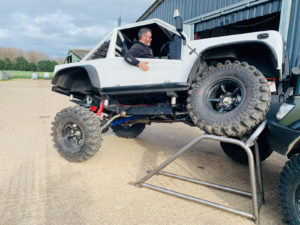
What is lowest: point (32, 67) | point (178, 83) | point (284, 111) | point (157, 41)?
point (284, 111)

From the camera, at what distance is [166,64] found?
318 centimetres

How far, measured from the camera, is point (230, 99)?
2730mm

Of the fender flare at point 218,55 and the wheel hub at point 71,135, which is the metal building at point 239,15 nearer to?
the fender flare at point 218,55

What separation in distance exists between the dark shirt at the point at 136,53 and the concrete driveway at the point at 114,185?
5.47ft

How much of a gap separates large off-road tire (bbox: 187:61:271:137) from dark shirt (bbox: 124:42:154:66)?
0.97 m

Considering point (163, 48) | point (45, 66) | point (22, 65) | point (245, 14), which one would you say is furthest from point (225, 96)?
point (22, 65)

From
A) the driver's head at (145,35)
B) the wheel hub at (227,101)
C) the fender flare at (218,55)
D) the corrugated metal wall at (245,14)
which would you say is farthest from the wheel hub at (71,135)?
the corrugated metal wall at (245,14)

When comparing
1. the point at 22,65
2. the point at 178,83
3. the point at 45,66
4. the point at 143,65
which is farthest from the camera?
the point at 45,66

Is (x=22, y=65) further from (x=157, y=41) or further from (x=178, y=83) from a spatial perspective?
(x=178, y=83)

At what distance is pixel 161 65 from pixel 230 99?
1.03 meters

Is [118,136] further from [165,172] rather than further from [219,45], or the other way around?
[219,45]

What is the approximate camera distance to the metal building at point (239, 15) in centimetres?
551

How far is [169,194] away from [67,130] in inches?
88.0

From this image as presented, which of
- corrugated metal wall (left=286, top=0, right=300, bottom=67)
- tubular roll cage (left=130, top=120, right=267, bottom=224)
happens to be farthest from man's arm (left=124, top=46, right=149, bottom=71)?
corrugated metal wall (left=286, top=0, right=300, bottom=67)
